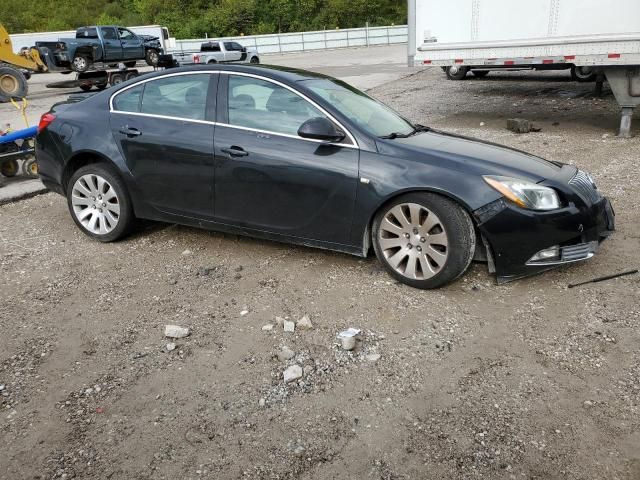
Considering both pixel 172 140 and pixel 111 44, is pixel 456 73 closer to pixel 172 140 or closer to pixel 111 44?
pixel 111 44

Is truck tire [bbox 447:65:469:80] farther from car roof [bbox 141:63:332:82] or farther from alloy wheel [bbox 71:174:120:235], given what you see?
alloy wheel [bbox 71:174:120:235]

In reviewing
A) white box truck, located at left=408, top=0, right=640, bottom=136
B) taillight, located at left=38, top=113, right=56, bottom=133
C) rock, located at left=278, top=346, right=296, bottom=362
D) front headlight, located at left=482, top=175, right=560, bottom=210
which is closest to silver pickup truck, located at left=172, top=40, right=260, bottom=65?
white box truck, located at left=408, top=0, right=640, bottom=136

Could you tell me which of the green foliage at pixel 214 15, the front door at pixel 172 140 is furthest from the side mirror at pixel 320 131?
the green foliage at pixel 214 15

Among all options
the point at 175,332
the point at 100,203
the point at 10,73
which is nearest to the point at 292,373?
the point at 175,332

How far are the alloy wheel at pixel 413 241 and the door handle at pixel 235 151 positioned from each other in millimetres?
1245

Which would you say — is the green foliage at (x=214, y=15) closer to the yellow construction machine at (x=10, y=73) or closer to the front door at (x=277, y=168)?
the yellow construction machine at (x=10, y=73)

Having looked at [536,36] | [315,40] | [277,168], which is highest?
[536,36]

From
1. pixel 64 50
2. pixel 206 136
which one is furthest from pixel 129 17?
pixel 206 136

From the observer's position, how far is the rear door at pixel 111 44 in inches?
897

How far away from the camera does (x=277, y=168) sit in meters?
4.49

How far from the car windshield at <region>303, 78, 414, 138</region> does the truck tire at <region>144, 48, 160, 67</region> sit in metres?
23.2

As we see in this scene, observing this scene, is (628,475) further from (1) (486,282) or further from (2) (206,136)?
(2) (206,136)

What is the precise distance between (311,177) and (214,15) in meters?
65.2

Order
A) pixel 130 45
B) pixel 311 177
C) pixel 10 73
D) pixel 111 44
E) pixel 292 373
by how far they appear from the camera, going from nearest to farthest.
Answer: pixel 292 373 < pixel 311 177 < pixel 10 73 < pixel 111 44 < pixel 130 45
